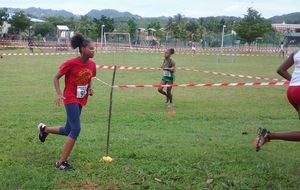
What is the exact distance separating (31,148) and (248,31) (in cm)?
5955

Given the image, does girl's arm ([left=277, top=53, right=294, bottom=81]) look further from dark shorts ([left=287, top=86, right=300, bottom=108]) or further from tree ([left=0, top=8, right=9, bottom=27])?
tree ([left=0, top=8, right=9, bottom=27])

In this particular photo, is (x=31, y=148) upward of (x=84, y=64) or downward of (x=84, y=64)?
downward

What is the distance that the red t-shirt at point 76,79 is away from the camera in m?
5.93

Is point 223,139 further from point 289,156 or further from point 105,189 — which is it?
point 105,189

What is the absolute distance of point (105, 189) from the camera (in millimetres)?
5332

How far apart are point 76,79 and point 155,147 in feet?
6.65

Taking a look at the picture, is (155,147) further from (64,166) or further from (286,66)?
(286,66)

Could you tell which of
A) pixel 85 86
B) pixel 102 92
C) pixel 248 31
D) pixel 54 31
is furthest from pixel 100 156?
pixel 54 31

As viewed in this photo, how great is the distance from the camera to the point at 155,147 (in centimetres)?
736

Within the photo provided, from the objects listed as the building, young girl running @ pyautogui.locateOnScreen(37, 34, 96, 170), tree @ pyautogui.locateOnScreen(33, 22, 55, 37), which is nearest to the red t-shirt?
young girl running @ pyautogui.locateOnScreen(37, 34, 96, 170)

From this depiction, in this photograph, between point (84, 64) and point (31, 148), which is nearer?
point (84, 64)

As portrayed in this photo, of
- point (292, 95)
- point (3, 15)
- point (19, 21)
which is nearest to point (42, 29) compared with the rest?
point (19, 21)

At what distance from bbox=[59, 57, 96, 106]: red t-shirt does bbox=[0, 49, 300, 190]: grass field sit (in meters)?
0.96

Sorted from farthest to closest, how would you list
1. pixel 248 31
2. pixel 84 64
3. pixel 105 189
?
1. pixel 248 31
2. pixel 84 64
3. pixel 105 189
